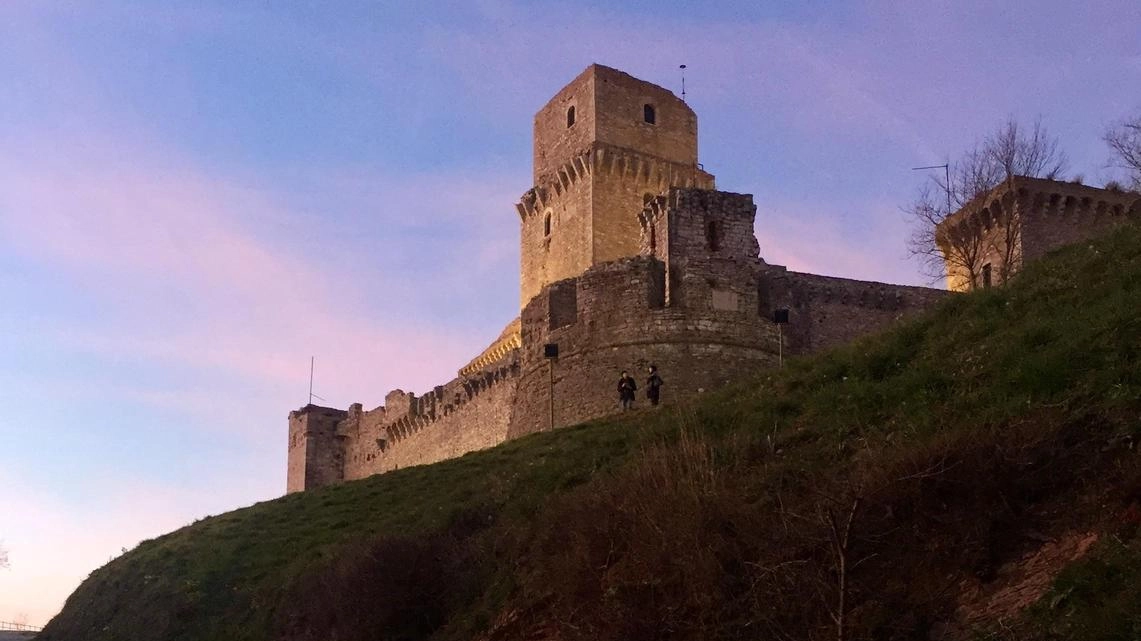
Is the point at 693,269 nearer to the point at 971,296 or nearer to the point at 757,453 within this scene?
the point at 971,296

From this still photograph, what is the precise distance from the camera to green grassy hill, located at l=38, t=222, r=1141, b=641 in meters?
9.35

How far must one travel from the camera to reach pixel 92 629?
23750 millimetres

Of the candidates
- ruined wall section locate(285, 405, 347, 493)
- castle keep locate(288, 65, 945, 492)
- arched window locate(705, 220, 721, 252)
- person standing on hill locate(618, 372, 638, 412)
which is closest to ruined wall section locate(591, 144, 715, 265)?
castle keep locate(288, 65, 945, 492)

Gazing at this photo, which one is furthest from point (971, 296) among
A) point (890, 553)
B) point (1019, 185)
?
point (1019, 185)

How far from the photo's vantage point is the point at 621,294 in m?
28.4

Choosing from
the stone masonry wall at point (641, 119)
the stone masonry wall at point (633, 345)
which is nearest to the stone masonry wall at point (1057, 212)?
the stone masonry wall at point (633, 345)

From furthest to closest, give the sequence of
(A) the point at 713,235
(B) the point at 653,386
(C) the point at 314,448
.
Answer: (C) the point at 314,448
(A) the point at 713,235
(B) the point at 653,386

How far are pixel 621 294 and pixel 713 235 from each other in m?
2.50

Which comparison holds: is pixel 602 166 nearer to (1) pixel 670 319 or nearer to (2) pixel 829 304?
(2) pixel 829 304

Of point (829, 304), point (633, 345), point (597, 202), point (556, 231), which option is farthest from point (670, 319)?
point (556, 231)

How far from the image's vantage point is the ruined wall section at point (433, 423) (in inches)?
1510

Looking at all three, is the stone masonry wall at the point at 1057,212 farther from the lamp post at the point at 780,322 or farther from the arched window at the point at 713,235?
the arched window at the point at 713,235

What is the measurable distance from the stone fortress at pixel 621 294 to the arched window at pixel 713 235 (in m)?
0.04

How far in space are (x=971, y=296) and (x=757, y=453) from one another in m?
4.69
